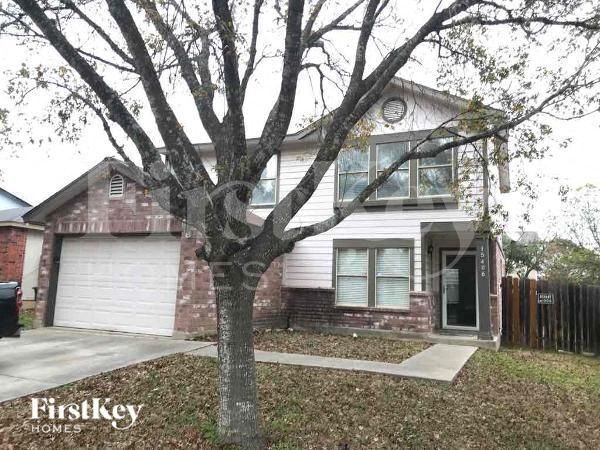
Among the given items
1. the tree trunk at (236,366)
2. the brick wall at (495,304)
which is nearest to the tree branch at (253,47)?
the tree trunk at (236,366)

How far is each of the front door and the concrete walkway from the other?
3.55m

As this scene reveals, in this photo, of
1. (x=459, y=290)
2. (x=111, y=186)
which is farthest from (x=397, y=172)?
(x=111, y=186)

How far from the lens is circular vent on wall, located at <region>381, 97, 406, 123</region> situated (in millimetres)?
12387

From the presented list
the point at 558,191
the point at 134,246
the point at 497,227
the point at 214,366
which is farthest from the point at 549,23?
the point at 134,246

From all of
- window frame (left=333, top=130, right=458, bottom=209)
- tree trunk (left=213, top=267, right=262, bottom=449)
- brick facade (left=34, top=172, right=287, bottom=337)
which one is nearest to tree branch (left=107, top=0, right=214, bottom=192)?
tree trunk (left=213, top=267, right=262, bottom=449)

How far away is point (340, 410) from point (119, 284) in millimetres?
7432

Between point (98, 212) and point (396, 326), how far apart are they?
7942 millimetres

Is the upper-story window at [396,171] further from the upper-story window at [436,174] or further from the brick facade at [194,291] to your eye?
the brick facade at [194,291]

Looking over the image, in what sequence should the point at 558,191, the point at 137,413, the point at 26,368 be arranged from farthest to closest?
the point at 26,368 < the point at 558,191 < the point at 137,413

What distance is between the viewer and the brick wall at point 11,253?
52.9ft

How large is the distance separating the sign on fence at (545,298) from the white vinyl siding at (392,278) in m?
3.59

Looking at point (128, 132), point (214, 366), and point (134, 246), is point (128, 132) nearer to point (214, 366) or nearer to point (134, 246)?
point (214, 366)

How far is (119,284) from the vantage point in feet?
36.8

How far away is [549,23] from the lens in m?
5.62
